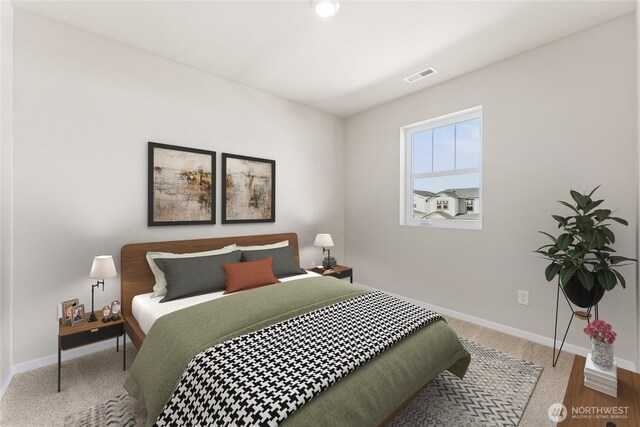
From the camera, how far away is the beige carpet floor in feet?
5.88

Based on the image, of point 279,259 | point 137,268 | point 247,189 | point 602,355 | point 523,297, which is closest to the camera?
point 602,355

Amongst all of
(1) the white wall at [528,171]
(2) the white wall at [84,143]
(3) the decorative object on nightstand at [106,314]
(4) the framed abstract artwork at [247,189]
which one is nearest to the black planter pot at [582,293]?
(1) the white wall at [528,171]

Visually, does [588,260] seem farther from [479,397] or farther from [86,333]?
[86,333]

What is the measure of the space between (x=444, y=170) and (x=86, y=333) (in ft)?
12.4

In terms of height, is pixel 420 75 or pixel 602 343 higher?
pixel 420 75

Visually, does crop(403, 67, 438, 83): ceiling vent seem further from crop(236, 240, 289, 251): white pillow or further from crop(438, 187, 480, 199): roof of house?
crop(236, 240, 289, 251): white pillow

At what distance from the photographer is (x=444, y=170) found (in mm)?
3545

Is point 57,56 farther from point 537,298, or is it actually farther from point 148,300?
point 537,298

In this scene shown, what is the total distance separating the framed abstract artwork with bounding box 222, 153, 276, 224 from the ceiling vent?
1853 millimetres

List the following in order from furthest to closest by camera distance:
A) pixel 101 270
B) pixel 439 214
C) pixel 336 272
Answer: pixel 336 272, pixel 439 214, pixel 101 270

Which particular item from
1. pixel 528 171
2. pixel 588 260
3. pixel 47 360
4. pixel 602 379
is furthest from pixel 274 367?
pixel 528 171

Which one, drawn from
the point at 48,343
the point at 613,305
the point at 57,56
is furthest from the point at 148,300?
the point at 613,305

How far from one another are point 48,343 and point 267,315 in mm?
1957

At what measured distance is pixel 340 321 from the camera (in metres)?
1.87
